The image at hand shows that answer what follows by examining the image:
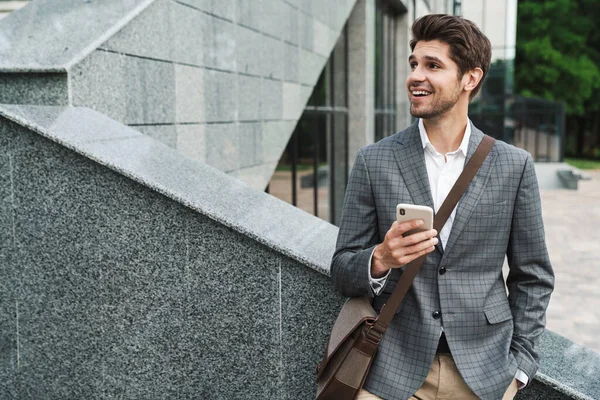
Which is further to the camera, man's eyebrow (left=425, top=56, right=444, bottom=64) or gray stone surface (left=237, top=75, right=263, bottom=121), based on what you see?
gray stone surface (left=237, top=75, right=263, bottom=121)

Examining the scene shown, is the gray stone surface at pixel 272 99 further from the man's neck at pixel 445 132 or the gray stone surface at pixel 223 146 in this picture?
the man's neck at pixel 445 132

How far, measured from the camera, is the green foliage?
146ft

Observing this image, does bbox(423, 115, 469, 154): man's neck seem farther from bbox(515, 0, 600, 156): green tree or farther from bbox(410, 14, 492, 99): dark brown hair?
bbox(515, 0, 600, 156): green tree

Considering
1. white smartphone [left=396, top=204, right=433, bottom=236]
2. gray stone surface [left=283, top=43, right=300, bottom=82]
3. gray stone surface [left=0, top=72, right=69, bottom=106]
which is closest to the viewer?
white smartphone [left=396, top=204, right=433, bottom=236]

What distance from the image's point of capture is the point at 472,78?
2.73 m

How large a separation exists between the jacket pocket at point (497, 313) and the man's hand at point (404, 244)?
1.45 feet

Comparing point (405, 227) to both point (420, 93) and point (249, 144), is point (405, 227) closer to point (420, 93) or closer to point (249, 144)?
point (420, 93)

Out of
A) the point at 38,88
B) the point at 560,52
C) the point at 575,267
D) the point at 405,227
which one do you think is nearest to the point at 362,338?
the point at 405,227

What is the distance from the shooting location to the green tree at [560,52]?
44.5 m

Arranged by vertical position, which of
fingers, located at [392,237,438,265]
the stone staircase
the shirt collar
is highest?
the stone staircase

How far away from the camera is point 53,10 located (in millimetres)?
4980

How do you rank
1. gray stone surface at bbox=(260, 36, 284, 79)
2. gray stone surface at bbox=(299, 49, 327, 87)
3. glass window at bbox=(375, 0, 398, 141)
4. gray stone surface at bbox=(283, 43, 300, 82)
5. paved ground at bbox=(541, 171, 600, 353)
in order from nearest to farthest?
gray stone surface at bbox=(260, 36, 284, 79) < gray stone surface at bbox=(283, 43, 300, 82) < paved ground at bbox=(541, 171, 600, 353) < gray stone surface at bbox=(299, 49, 327, 87) < glass window at bbox=(375, 0, 398, 141)

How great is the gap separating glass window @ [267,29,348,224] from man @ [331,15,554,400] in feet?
21.2

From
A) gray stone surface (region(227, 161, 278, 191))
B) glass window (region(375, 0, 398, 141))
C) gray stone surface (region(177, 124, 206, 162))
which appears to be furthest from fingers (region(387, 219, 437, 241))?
glass window (region(375, 0, 398, 141))
